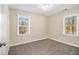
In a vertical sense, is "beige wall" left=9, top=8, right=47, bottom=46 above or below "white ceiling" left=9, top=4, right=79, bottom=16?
below

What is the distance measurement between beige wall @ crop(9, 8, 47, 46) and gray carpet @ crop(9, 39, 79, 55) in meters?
0.08

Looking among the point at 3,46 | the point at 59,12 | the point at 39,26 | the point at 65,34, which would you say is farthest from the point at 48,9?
the point at 3,46

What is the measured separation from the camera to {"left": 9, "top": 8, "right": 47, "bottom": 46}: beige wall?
108 cm

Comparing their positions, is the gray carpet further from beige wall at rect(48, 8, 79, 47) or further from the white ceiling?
the white ceiling

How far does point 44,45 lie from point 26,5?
662mm

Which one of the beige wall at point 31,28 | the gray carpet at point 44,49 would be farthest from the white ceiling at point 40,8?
the gray carpet at point 44,49

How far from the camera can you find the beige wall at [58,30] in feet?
3.59

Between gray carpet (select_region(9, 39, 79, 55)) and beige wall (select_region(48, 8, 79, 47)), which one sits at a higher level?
beige wall (select_region(48, 8, 79, 47))

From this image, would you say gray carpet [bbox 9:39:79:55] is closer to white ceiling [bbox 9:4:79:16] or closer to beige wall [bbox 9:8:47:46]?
beige wall [bbox 9:8:47:46]

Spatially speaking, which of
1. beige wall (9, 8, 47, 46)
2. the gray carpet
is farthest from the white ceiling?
the gray carpet

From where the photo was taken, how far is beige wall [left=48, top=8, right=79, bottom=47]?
1.09m

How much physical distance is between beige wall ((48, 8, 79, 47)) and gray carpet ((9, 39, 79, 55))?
0.23ft

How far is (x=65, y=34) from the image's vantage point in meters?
1.16

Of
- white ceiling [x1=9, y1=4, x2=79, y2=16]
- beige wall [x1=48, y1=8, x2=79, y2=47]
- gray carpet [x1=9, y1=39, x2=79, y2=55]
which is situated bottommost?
gray carpet [x1=9, y1=39, x2=79, y2=55]
